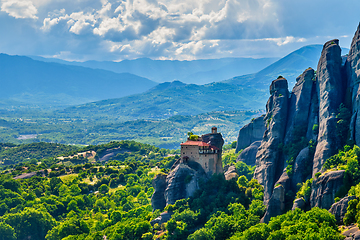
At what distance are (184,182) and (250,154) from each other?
56.2m

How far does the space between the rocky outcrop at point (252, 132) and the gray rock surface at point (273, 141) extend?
50.2 meters

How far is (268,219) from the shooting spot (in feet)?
237

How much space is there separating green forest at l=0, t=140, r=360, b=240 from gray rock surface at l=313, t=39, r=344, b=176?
3209 mm

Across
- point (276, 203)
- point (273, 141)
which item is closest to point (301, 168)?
point (276, 203)

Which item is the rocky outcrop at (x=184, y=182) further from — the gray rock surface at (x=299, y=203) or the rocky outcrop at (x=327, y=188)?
the rocky outcrop at (x=327, y=188)

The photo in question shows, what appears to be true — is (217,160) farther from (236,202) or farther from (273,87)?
(273,87)

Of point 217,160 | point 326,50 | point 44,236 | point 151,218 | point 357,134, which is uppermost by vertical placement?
point 326,50

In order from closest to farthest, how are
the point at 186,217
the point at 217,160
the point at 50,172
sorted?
the point at 186,217 < the point at 217,160 < the point at 50,172

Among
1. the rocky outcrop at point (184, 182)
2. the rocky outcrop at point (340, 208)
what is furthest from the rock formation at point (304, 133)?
the rocky outcrop at point (184, 182)

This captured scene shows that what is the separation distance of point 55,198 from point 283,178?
8088 centimetres

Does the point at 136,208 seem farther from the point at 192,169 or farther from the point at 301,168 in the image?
the point at 301,168

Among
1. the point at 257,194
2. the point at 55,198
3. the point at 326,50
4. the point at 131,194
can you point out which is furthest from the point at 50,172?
the point at 326,50

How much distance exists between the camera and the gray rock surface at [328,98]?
71.8 m

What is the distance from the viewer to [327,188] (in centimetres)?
6400
